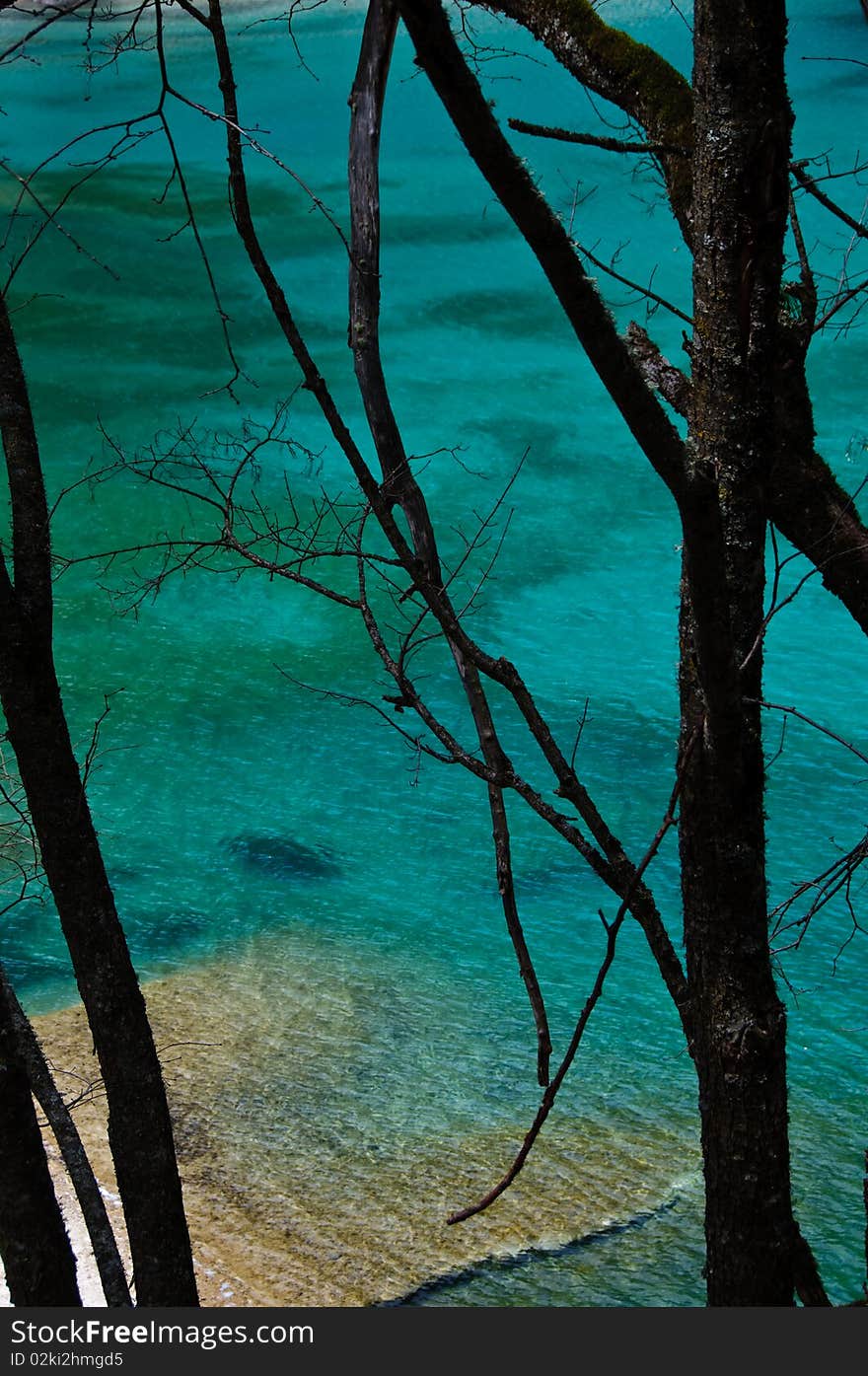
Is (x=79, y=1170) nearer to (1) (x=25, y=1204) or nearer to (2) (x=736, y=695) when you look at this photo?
(1) (x=25, y=1204)

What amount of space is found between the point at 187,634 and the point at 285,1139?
418 centimetres

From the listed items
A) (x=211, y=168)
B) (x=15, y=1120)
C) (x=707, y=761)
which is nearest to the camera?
(x=707, y=761)

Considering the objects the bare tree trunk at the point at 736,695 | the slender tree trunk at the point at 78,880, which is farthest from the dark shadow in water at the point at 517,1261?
the bare tree trunk at the point at 736,695

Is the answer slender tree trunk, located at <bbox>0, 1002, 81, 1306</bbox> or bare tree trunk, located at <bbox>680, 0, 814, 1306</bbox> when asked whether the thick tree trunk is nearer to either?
bare tree trunk, located at <bbox>680, 0, 814, 1306</bbox>

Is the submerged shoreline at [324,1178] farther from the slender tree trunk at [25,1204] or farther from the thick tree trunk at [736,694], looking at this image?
the thick tree trunk at [736,694]

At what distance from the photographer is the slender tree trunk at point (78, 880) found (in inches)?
95.6

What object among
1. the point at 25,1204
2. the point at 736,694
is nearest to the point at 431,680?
the point at 25,1204

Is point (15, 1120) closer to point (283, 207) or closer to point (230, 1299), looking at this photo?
point (230, 1299)

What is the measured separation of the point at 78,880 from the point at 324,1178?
2047 millimetres

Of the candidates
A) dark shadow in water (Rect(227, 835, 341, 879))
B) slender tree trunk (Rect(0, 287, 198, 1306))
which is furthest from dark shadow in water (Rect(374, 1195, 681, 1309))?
dark shadow in water (Rect(227, 835, 341, 879))

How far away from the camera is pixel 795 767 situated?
679cm

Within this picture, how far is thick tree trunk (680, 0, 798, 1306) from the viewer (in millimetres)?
1689
